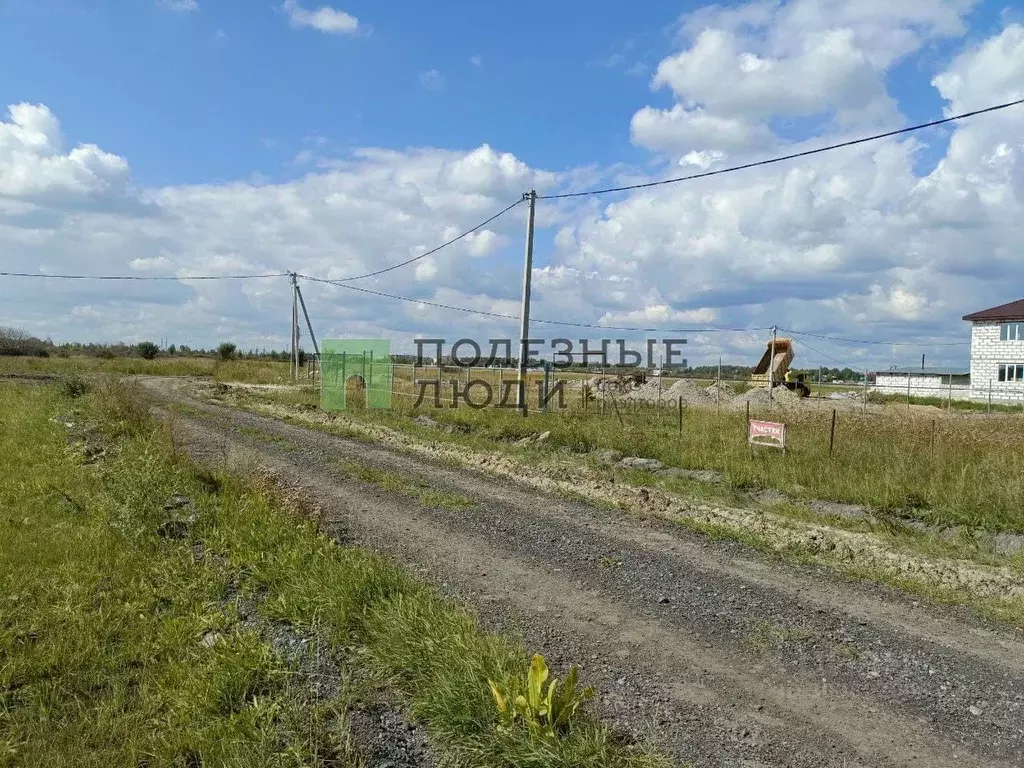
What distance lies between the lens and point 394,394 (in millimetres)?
24375

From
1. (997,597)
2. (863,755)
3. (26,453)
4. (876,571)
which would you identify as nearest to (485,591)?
(863,755)

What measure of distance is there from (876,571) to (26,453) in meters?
11.8

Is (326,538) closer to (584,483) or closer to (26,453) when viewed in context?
(584,483)

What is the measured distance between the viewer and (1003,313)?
119 feet

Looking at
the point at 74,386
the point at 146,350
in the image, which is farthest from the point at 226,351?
the point at 74,386

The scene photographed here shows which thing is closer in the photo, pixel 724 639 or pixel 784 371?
pixel 724 639

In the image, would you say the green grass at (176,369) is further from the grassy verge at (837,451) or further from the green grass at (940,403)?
the green grass at (940,403)

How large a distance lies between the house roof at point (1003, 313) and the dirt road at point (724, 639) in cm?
3715

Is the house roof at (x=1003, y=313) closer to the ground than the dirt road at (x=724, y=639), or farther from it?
farther from it

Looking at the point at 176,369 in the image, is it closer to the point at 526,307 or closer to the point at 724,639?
the point at 526,307

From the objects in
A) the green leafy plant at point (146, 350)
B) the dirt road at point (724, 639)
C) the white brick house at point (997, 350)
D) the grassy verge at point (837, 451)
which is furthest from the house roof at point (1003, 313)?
the green leafy plant at point (146, 350)

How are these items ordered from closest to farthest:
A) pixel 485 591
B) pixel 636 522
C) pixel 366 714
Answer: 1. pixel 366 714
2. pixel 485 591
3. pixel 636 522

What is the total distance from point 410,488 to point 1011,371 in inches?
1500

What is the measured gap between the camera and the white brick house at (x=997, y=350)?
115ft
